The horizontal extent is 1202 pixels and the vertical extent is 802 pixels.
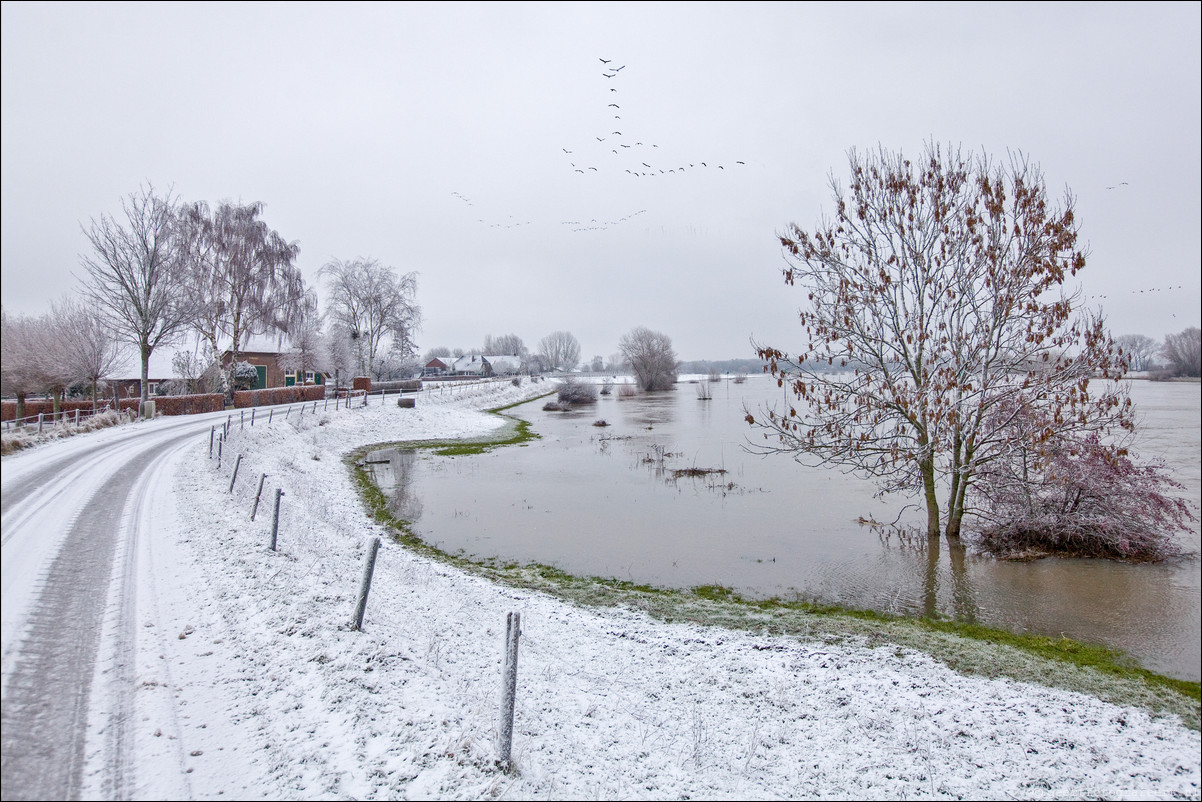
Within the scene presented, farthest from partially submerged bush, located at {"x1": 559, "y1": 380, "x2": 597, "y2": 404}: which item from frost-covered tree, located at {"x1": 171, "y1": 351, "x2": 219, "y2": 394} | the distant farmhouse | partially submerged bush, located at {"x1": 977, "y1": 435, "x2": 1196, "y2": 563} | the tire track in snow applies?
the tire track in snow

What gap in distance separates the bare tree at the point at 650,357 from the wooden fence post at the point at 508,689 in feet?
245

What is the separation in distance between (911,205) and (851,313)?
2207 mm

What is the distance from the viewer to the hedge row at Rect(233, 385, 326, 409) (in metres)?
30.8

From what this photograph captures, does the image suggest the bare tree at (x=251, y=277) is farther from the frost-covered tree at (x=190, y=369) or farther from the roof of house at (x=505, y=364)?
the roof of house at (x=505, y=364)

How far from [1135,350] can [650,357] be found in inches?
2724

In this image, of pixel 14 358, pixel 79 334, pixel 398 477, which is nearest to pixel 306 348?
pixel 398 477

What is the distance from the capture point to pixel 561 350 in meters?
173

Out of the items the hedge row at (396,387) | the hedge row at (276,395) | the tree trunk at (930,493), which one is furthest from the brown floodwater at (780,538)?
the hedge row at (396,387)

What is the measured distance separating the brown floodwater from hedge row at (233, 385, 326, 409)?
10.3m

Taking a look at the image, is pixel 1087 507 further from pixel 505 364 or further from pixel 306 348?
pixel 505 364

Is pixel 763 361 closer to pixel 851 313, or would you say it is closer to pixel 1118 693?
pixel 851 313

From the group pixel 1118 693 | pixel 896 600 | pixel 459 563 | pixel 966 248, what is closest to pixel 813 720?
pixel 1118 693

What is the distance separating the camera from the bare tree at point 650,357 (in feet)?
259

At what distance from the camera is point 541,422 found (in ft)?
140
